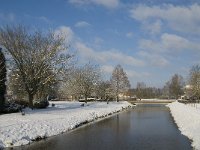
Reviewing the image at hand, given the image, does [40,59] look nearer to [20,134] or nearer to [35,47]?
[35,47]

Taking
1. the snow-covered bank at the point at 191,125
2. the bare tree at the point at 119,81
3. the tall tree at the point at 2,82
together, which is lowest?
the snow-covered bank at the point at 191,125

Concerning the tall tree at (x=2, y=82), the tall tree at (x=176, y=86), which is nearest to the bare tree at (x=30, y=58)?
the tall tree at (x=2, y=82)

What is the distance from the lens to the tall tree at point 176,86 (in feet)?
471

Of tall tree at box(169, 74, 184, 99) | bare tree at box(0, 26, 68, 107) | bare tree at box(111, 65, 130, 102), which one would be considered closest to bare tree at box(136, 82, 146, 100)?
Answer: tall tree at box(169, 74, 184, 99)

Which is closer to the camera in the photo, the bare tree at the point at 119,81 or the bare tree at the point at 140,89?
the bare tree at the point at 119,81

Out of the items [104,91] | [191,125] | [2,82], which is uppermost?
[104,91]

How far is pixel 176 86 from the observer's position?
144 metres

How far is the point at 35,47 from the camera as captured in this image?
5162 centimetres

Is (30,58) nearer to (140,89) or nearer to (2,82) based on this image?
(2,82)

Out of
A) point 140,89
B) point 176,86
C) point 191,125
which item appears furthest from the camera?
point 140,89

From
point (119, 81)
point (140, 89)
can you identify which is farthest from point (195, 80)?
point (140, 89)

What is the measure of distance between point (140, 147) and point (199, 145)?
3.39 metres

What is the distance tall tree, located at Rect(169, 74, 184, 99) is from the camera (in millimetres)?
143500

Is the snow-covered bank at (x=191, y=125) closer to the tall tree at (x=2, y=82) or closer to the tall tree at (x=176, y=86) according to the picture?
the tall tree at (x=2, y=82)
